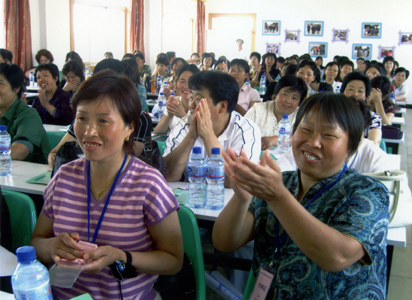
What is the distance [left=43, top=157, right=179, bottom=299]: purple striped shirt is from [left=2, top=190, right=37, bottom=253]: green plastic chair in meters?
0.22

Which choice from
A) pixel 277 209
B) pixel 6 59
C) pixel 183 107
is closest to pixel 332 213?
pixel 277 209

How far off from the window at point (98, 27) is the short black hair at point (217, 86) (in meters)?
6.71

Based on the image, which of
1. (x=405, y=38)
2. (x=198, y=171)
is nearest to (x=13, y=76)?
(x=198, y=171)

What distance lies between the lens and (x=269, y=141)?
339cm

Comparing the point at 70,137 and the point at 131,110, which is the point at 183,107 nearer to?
the point at 70,137

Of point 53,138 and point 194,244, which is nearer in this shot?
point 194,244

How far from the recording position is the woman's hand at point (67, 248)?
1.27 metres

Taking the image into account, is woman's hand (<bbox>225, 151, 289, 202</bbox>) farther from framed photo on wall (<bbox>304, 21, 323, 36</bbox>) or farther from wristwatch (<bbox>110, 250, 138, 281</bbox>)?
framed photo on wall (<bbox>304, 21, 323, 36</bbox>)

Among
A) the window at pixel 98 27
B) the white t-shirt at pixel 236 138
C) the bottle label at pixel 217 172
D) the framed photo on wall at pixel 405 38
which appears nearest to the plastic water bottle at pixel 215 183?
the bottle label at pixel 217 172

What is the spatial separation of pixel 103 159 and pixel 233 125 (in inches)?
46.8

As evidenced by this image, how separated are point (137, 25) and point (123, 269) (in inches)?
384

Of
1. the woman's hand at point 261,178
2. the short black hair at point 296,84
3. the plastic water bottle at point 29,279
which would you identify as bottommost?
the plastic water bottle at point 29,279

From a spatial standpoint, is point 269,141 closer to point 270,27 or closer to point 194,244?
point 194,244

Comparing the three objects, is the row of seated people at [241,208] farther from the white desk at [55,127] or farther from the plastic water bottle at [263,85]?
the plastic water bottle at [263,85]
